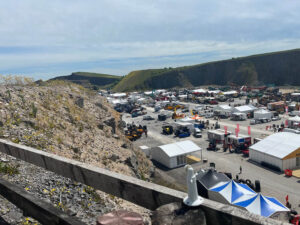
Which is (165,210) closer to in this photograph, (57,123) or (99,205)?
(99,205)

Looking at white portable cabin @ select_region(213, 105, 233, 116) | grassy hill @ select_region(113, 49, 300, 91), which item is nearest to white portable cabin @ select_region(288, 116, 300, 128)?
white portable cabin @ select_region(213, 105, 233, 116)

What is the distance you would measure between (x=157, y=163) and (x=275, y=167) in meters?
10.4

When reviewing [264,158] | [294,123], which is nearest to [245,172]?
[264,158]

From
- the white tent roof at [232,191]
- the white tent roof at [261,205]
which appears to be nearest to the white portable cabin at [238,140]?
the white tent roof at [232,191]

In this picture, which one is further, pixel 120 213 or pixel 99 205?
pixel 99 205

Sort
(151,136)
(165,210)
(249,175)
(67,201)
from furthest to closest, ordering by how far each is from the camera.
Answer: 1. (151,136)
2. (249,175)
3. (67,201)
4. (165,210)

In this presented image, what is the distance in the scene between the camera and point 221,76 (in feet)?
444

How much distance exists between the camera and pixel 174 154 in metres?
22.6

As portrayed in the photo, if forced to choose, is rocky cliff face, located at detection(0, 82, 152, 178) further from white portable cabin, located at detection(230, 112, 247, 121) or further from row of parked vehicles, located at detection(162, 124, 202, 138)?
white portable cabin, located at detection(230, 112, 247, 121)

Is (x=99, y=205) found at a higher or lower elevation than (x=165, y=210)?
lower

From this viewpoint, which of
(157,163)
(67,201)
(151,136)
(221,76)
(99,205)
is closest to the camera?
(67,201)

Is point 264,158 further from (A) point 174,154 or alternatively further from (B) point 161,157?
(B) point 161,157

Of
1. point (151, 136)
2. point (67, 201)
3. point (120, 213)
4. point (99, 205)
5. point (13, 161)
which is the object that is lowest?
point (151, 136)

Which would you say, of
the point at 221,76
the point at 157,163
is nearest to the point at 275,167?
the point at 157,163
